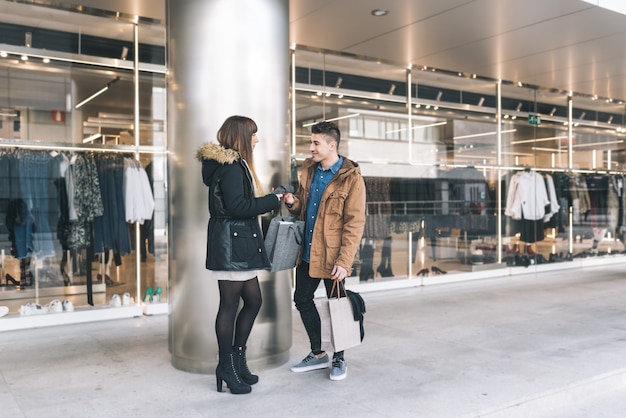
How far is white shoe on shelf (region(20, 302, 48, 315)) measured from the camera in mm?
6133

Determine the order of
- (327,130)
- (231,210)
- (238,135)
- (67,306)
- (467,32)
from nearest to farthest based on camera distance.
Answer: (231,210), (238,135), (327,130), (67,306), (467,32)

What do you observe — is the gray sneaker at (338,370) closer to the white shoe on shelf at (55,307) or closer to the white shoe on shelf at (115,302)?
the white shoe on shelf at (115,302)

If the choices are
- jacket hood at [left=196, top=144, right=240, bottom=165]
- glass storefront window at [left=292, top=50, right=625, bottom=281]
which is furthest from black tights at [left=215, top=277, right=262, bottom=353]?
glass storefront window at [left=292, top=50, right=625, bottom=281]

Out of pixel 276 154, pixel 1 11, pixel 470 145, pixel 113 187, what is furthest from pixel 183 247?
pixel 470 145

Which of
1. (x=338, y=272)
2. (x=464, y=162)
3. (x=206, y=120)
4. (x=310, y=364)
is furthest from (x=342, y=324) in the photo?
(x=464, y=162)

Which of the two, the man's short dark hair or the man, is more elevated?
the man's short dark hair

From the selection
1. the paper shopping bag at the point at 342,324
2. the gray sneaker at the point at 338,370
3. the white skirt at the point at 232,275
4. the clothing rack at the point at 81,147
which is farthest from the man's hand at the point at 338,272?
the clothing rack at the point at 81,147

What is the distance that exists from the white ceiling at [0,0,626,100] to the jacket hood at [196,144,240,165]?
2.84 meters

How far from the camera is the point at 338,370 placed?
4.16 metres

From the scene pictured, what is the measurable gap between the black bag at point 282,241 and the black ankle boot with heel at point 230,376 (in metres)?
0.65

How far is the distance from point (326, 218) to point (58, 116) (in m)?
3.86

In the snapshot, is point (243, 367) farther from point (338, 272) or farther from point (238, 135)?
point (238, 135)

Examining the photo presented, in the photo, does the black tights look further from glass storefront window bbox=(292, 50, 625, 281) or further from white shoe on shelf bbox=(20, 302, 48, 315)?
glass storefront window bbox=(292, 50, 625, 281)

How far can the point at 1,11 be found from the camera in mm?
6051
